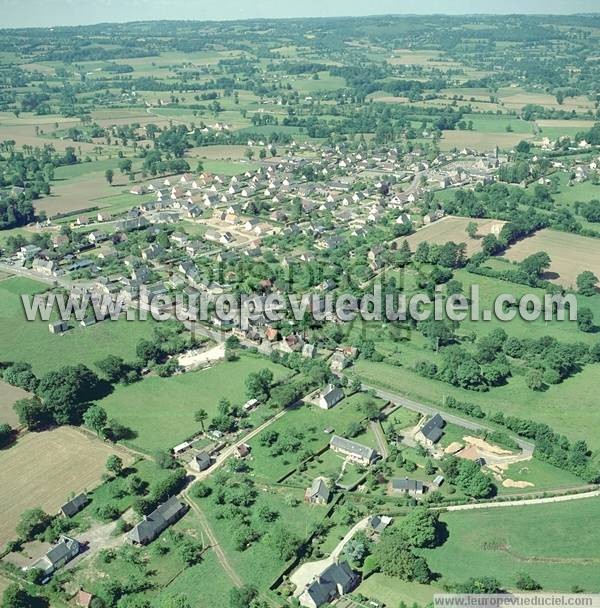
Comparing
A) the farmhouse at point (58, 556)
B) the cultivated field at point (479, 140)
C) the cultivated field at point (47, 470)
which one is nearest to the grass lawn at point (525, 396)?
the cultivated field at point (47, 470)

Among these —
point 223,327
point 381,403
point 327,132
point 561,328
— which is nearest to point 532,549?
point 381,403

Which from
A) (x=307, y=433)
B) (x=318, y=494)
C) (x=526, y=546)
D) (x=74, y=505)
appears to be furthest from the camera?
(x=307, y=433)

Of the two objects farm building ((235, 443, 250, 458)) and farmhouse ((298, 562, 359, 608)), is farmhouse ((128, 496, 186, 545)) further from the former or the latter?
farmhouse ((298, 562, 359, 608))

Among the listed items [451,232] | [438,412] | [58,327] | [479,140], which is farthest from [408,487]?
[479,140]

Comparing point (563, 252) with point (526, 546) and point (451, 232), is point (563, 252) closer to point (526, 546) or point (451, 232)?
point (451, 232)

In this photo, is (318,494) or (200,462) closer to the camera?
(318,494)

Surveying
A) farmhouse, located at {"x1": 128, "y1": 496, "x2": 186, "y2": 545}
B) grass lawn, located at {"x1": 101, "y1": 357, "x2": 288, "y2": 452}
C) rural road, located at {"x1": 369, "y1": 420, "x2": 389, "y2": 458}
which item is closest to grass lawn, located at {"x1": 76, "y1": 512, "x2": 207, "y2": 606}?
farmhouse, located at {"x1": 128, "y1": 496, "x2": 186, "y2": 545}

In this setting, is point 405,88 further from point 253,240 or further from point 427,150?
point 253,240
